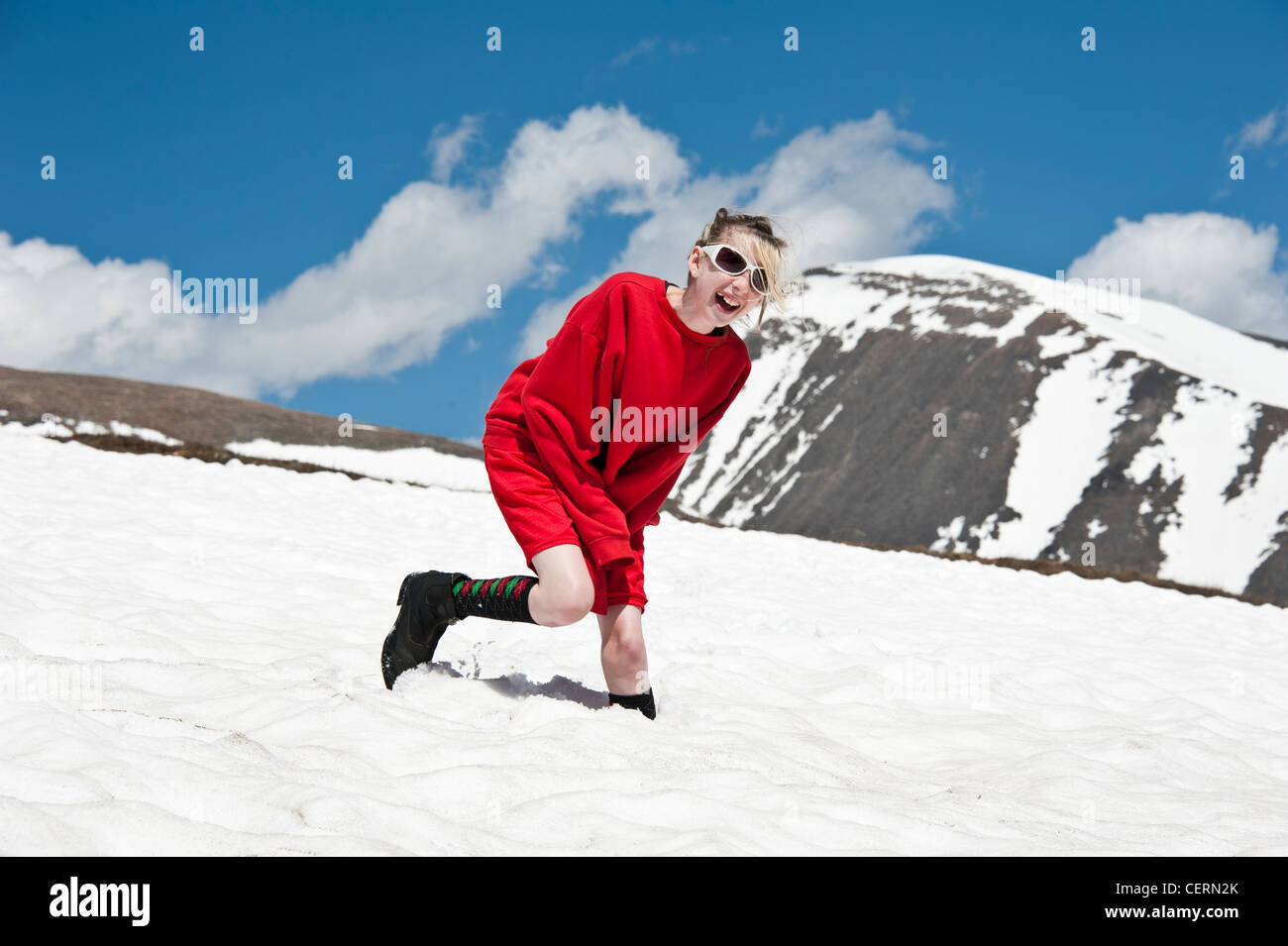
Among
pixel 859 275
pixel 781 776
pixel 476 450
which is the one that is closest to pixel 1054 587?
pixel 781 776

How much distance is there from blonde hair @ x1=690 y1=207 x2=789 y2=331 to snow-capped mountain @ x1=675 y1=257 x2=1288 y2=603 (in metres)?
43.5

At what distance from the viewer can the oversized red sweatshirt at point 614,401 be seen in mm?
4172

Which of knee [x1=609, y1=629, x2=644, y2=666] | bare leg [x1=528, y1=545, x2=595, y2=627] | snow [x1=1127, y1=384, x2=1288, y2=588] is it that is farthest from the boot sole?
snow [x1=1127, y1=384, x2=1288, y2=588]

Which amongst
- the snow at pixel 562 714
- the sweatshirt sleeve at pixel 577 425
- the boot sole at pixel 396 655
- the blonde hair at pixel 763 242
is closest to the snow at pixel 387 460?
the snow at pixel 562 714

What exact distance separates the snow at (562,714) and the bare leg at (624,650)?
160mm

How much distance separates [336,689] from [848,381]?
276 feet

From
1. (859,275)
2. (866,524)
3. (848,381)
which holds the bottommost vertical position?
(866,524)

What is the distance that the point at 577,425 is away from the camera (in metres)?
4.26

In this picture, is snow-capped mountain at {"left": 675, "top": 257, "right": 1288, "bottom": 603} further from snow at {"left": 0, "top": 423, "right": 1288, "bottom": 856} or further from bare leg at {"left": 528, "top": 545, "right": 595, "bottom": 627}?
bare leg at {"left": 528, "top": 545, "right": 595, "bottom": 627}

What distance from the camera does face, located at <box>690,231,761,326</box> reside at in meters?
4.07

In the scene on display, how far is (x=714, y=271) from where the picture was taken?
13.4ft

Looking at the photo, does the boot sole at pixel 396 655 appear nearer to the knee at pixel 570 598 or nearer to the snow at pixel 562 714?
the snow at pixel 562 714

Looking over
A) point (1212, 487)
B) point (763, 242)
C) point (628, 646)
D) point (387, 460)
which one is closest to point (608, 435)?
point (628, 646)
